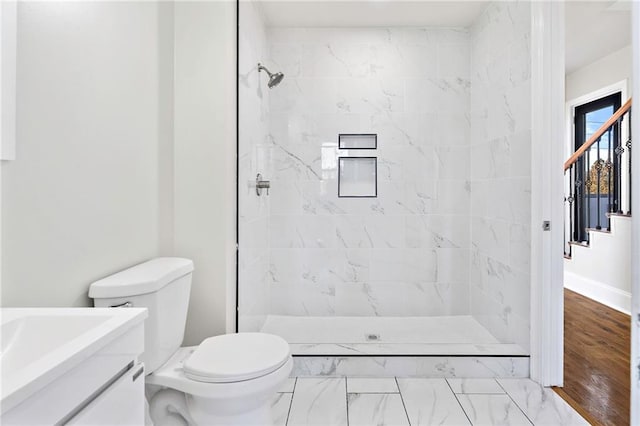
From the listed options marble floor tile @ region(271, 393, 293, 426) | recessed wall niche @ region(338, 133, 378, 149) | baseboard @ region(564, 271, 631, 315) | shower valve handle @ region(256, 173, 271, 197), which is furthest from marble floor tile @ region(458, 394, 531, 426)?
baseboard @ region(564, 271, 631, 315)

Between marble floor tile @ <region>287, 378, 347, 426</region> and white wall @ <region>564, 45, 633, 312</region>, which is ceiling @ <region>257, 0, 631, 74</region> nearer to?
white wall @ <region>564, 45, 633, 312</region>

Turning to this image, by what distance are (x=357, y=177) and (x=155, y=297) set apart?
1954 mm

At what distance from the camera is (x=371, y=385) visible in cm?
210

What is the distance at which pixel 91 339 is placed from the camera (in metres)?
0.76

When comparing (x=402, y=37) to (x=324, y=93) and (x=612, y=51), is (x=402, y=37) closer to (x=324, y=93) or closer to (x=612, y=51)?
(x=324, y=93)

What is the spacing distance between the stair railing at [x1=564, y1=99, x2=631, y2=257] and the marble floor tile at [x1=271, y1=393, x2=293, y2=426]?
3.35 metres

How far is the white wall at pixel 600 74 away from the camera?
155 inches

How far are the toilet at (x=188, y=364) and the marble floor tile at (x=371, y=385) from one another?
713mm

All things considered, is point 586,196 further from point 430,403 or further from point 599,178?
point 430,403

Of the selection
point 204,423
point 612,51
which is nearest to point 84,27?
point 204,423

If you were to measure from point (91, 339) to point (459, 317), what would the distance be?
276 cm

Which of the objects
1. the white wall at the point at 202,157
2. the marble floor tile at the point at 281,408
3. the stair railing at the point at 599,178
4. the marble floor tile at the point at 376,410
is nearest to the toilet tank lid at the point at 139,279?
the white wall at the point at 202,157

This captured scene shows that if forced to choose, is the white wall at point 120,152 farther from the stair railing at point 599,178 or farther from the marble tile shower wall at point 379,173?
the stair railing at point 599,178

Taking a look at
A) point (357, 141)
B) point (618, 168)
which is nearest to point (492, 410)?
point (357, 141)
